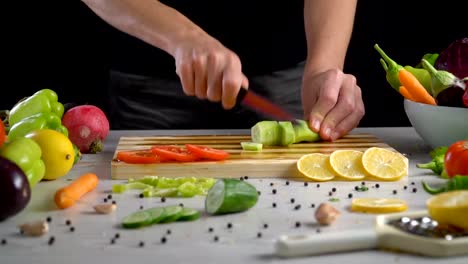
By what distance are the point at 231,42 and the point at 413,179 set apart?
1.23m

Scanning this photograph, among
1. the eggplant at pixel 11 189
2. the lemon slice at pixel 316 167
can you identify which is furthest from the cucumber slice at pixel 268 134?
the eggplant at pixel 11 189

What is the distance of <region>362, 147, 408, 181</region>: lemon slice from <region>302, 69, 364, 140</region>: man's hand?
14.7 inches

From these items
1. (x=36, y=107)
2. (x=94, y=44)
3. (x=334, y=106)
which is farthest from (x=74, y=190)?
(x=94, y=44)

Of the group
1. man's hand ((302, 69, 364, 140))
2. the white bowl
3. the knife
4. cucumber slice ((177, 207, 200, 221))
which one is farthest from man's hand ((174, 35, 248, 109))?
cucumber slice ((177, 207, 200, 221))

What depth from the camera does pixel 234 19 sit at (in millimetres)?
3299

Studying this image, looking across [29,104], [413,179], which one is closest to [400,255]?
[413,179]

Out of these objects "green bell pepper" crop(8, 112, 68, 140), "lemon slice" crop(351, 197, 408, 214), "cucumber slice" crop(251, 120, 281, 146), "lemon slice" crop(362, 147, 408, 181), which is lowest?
"cucumber slice" crop(251, 120, 281, 146)

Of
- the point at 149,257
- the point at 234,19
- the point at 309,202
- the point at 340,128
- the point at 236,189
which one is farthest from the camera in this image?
the point at 234,19

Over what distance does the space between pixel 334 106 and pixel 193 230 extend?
1083 mm

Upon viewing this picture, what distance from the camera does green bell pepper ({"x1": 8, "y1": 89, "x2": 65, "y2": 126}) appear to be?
2537 mm

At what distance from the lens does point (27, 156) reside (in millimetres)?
2018

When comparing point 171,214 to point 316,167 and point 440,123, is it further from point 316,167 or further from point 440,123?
point 440,123

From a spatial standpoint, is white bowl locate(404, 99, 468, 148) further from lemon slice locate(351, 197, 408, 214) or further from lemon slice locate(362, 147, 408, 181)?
lemon slice locate(351, 197, 408, 214)

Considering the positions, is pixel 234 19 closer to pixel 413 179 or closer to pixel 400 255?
pixel 413 179
